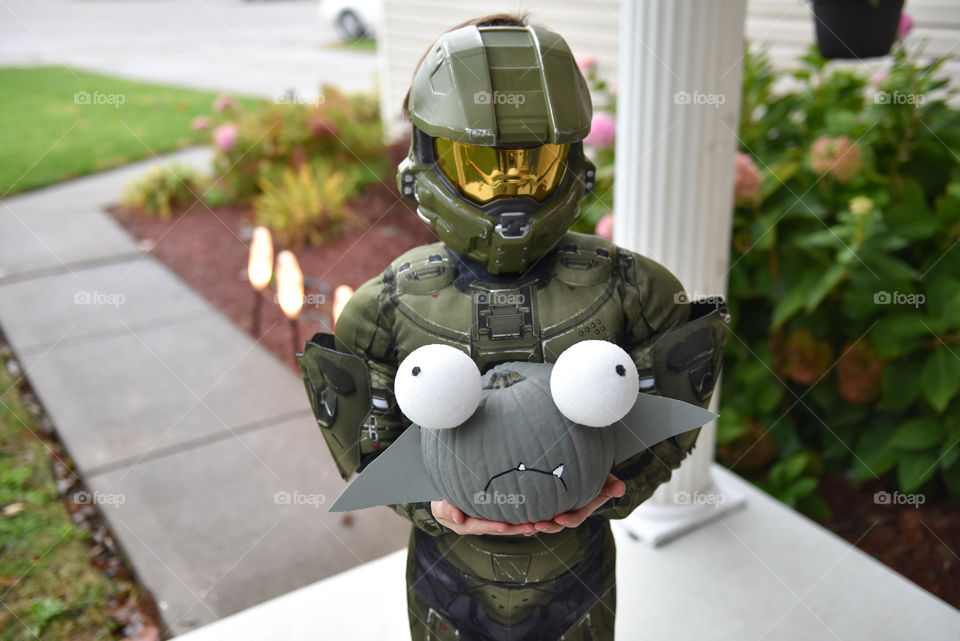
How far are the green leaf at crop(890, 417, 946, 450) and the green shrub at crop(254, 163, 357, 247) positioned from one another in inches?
179

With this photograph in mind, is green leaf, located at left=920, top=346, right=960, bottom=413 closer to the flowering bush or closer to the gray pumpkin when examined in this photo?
the flowering bush

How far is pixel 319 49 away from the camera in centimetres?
1423

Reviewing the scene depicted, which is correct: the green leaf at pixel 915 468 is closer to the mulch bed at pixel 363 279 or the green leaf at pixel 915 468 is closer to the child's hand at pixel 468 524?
the mulch bed at pixel 363 279

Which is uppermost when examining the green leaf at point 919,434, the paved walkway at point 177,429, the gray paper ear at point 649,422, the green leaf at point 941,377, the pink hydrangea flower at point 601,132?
the gray paper ear at point 649,422

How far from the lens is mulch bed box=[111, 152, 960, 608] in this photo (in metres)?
3.50

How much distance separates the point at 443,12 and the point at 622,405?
6231mm

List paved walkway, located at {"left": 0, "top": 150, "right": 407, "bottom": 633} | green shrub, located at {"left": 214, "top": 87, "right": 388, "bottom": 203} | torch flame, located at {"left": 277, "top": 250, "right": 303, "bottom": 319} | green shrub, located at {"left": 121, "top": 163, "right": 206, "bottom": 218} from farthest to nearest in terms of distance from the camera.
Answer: green shrub, located at {"left": 121, "top": 163, "right": 206, "bottom": 218} < green shrub, located at {"left": 214, "top": 87, "right": 388, "bottom": 203} < paved walkway, located at {"left": 0, "top": 150, "right": 407, "bottom": 633} < torch flame, located at {"left": 277, "top": 250, "right": 303, "bottom": 319}

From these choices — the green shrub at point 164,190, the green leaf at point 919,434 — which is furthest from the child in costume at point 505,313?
the green shrub at point 164,190

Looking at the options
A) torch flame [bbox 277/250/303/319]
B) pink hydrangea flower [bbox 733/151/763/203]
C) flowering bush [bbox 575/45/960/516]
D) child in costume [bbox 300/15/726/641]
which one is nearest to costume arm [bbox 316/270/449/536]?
child in costume [bbox 300/15/726/641]

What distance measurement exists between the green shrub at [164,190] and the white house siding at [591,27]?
199 centimetres

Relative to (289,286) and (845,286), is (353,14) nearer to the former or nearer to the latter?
(289,286)

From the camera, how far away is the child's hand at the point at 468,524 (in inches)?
64.6

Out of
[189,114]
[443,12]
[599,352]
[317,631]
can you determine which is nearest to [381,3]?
[443,12]

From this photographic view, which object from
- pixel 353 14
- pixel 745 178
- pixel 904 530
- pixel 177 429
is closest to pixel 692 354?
pixel 745 178
